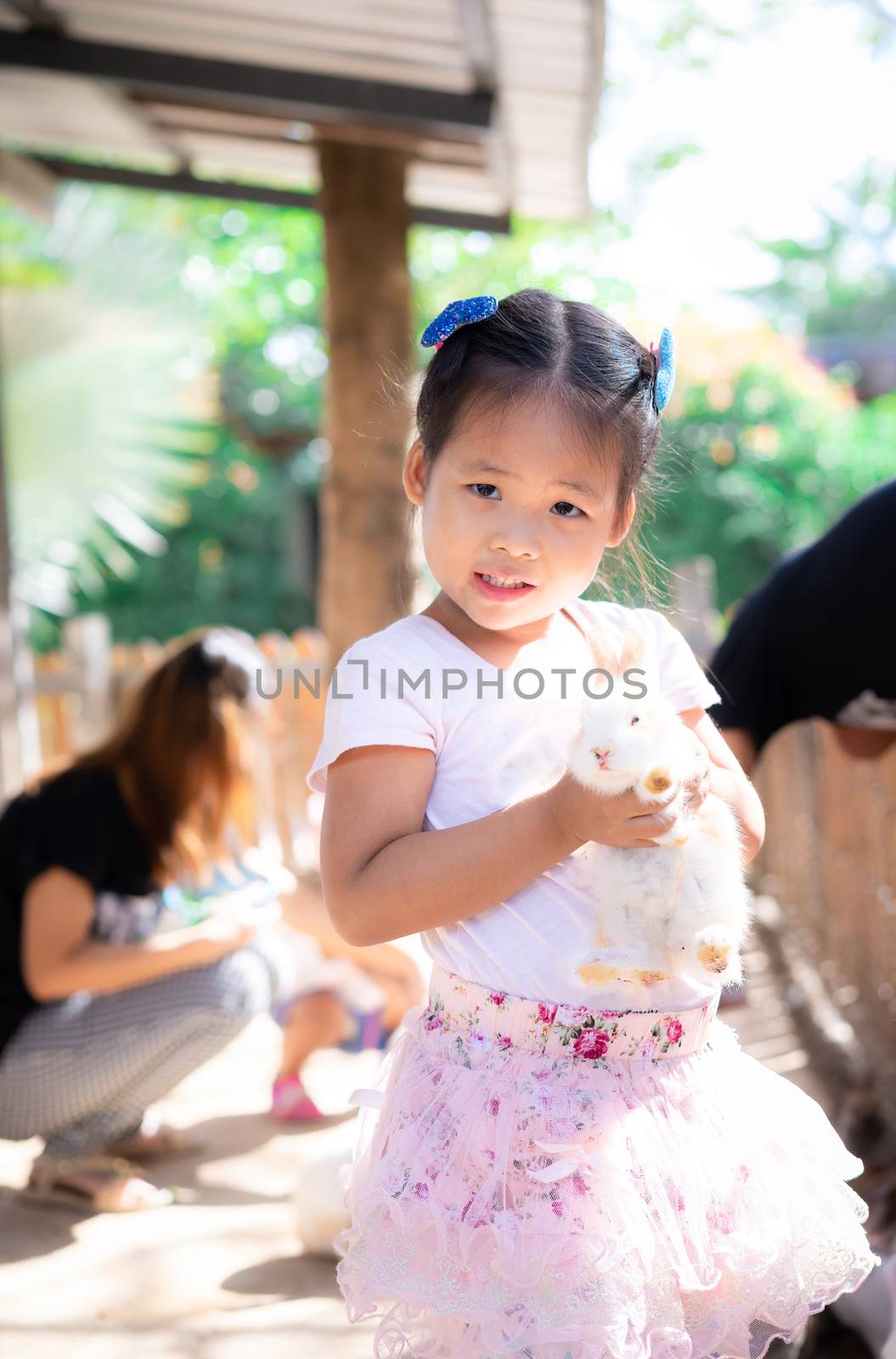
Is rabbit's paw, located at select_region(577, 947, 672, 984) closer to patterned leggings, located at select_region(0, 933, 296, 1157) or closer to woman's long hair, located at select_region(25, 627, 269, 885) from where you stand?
woman's long hair, located at select_region(25, 627, 269, 885)

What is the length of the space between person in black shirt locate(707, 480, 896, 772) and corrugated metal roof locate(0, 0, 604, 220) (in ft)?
5.99

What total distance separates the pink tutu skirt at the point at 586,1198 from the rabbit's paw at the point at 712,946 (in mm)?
162

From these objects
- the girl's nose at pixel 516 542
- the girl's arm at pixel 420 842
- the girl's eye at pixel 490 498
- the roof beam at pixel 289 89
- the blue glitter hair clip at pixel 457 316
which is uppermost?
the roof beam at pixel 289 89

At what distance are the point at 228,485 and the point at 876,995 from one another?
35.6ft

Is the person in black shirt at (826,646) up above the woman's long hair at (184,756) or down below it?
above

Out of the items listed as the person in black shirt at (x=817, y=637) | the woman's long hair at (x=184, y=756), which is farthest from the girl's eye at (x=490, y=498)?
the woman's long hair at (x=184, y=756)

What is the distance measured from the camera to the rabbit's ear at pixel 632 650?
139 centimetres

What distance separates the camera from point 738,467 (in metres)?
11.9

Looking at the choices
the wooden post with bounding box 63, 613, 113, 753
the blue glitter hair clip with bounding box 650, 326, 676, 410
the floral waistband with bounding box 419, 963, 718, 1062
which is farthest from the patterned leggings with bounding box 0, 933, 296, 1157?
the wooden post with bounding box 63, 613, 113, 753

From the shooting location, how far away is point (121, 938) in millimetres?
3145

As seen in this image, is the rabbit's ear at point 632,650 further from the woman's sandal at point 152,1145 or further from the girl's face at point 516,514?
the woman's sandal at point 152,1145

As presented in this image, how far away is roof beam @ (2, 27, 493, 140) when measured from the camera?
3838 mm

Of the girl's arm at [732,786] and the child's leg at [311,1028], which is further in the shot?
the child's leg at [311,1028]

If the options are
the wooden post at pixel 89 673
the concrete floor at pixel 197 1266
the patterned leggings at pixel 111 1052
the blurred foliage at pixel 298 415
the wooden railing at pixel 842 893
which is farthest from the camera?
the blurred foliage at pixel 298 415
